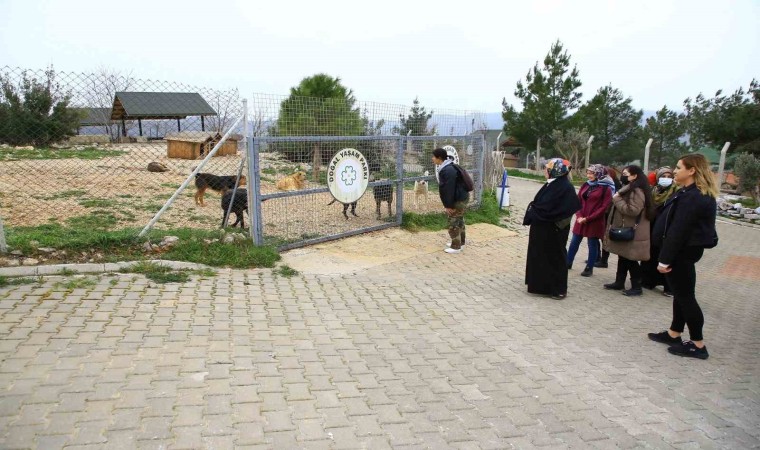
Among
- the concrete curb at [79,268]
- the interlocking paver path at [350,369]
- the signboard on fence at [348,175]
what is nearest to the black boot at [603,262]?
the interlocking paver path at [350,369]

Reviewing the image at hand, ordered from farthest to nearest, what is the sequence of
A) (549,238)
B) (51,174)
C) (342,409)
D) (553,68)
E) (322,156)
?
(553,68), (51,174), (322,156), (549,238), (342,409)

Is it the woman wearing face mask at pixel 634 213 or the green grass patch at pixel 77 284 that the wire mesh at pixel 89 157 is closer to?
the green grass patch at pixel 77 284

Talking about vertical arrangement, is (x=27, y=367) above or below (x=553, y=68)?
below

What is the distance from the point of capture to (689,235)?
4371 mm

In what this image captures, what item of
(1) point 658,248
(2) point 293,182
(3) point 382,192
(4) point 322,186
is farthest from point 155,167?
(1) point 658,248

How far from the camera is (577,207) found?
595 cm

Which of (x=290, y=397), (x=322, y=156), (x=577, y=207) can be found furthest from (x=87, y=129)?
(x=577, y=207)

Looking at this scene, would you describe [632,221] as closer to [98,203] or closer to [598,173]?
[598,173]

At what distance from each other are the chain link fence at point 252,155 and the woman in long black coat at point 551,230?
313 centimetres

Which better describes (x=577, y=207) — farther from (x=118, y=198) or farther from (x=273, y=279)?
(x=118, y=198)

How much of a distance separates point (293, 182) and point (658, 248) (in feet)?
16.9

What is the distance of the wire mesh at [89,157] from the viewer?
7.31 meters

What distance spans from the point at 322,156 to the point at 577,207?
3712 mm

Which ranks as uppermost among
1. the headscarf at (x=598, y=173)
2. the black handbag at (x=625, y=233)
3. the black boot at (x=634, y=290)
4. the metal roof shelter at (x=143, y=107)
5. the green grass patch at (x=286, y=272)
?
the metal roof shelter at (x=143, y=107)
